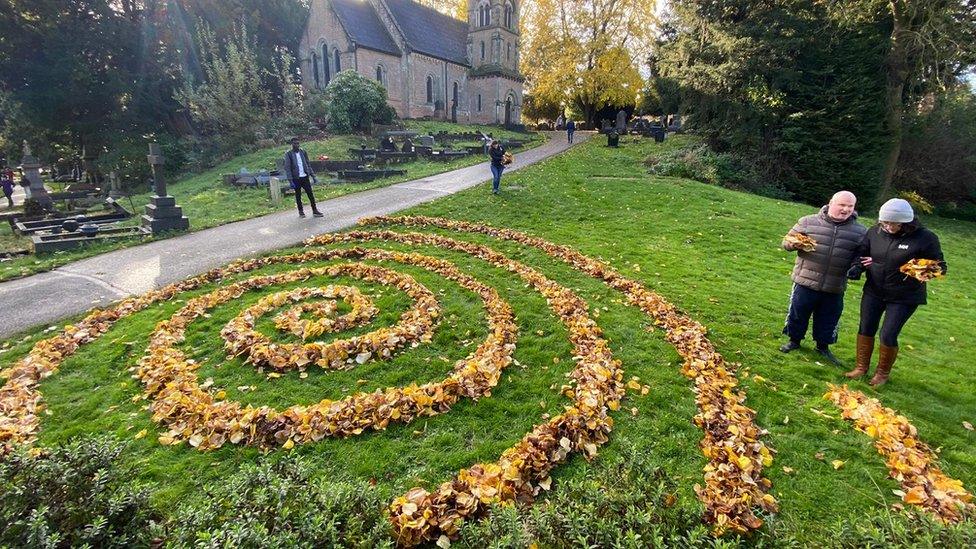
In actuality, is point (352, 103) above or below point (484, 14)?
below

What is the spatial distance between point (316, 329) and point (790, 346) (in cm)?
704

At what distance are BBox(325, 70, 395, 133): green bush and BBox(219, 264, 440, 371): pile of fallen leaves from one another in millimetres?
25001

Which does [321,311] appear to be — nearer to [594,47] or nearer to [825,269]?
[825,269]

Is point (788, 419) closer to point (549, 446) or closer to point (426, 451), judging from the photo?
point (549, 446)

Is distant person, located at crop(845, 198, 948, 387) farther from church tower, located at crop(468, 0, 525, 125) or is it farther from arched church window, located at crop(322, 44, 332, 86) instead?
church tower, located at crop(468, 0, 525, 125)

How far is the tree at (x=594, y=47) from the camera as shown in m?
44.9

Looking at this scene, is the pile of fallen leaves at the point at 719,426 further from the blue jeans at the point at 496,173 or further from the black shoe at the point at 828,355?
the blue jeans at the point at 496,173

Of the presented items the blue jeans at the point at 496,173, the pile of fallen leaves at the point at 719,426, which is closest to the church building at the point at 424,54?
the blue jeans at the point at 496,173

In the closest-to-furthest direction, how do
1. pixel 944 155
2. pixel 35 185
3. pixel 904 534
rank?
1. pixel 904 534
2. pixel 35 185
3. pixel 944 155

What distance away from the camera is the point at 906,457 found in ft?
→ 14.8

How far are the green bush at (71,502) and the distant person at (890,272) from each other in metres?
7.64

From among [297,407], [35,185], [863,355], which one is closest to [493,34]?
[35,185]

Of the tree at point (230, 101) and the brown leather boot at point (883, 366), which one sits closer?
the brown leather boot at point (883, 366)

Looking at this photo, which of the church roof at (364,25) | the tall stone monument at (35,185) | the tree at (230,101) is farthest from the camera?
the church roof at (364,25)
